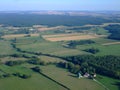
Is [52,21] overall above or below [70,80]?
below

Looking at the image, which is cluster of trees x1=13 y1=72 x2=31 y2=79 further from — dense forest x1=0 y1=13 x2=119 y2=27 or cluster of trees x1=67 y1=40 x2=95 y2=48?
dense forest x1=0 y1=13 x2=119 y2=27

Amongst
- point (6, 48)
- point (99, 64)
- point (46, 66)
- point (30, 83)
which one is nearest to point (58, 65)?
point (46, 66)

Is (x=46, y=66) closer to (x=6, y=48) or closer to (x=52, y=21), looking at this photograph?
(x=6, y=48)

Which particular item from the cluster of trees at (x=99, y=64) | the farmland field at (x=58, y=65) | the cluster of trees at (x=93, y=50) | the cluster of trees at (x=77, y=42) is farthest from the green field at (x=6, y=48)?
the cluster of trees at (x=93, y=50)

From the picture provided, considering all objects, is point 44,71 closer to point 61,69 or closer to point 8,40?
point 61,69

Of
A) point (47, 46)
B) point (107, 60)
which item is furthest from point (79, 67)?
point (47, 46)

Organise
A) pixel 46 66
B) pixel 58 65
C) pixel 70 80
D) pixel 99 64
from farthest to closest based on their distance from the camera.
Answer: pixel 58 65
pixel 46 66
pixel 99 64
pixel 70 80

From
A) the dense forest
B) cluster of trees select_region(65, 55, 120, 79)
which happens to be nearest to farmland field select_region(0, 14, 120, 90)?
cluster of trees select_region(65, 55, 120, 79)

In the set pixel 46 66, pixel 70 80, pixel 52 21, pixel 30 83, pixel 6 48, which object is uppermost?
pixel 70 80
